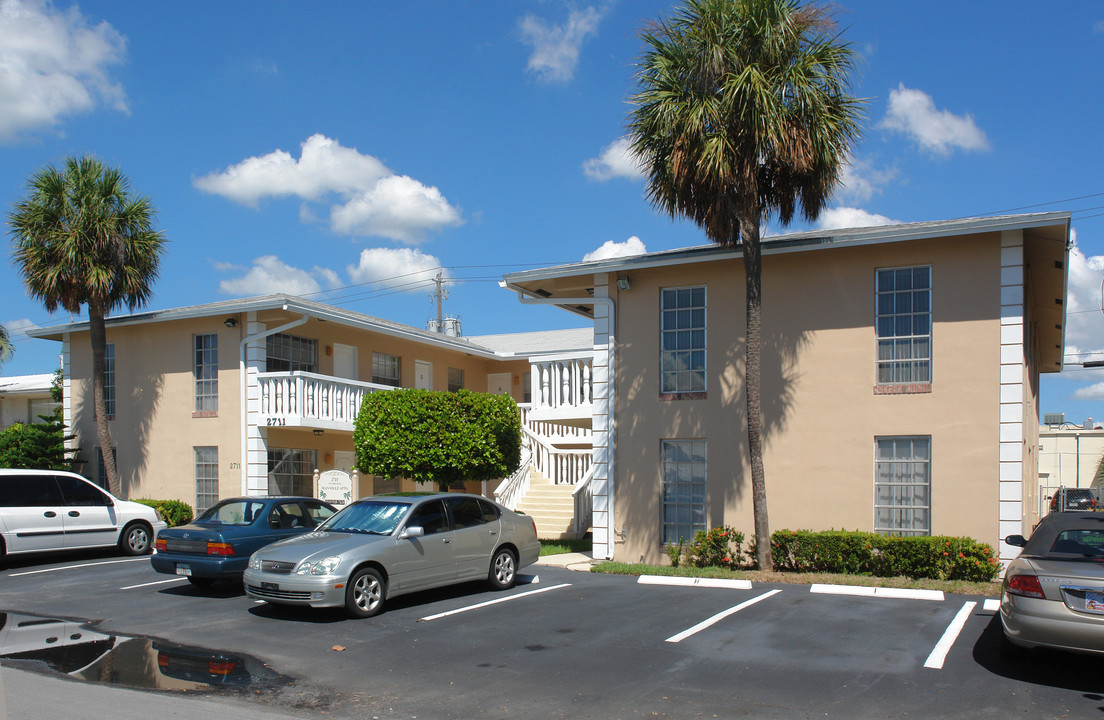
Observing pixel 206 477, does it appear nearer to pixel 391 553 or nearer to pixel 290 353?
pixel 290 353

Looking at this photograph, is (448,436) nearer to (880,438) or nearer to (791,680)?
(880,438)

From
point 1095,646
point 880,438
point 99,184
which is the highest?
point 99,184

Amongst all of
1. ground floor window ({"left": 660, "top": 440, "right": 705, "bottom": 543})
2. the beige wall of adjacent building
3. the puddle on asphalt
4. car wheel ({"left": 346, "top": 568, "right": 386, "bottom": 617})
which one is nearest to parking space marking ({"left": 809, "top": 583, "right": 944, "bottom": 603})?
the beige wall of adjacent building

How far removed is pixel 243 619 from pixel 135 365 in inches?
573

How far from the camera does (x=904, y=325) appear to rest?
1455 centimetres

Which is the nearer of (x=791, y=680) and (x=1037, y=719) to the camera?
(x=1037, y=719)

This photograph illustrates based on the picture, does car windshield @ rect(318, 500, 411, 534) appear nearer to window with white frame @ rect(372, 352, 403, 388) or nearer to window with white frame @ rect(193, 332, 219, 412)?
window with white frame @ rect(193, 332, 219, 412)

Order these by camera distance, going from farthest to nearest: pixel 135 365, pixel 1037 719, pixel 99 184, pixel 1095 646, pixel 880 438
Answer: pixel 135 365
pixel 99 184
pixel 880 438
pixel 1095 646
pixel 1037 719

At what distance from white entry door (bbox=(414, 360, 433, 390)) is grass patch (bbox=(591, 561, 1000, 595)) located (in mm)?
12710

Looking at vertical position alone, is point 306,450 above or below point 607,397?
below

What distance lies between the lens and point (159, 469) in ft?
73.4

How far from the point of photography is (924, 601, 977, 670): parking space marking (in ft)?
26.9

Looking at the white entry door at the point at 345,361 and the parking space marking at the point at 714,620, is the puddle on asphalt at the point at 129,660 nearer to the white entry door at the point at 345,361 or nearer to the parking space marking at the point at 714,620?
the parking space marking at the point at 714,620

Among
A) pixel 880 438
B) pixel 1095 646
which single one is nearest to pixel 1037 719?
pixel 1095 646
